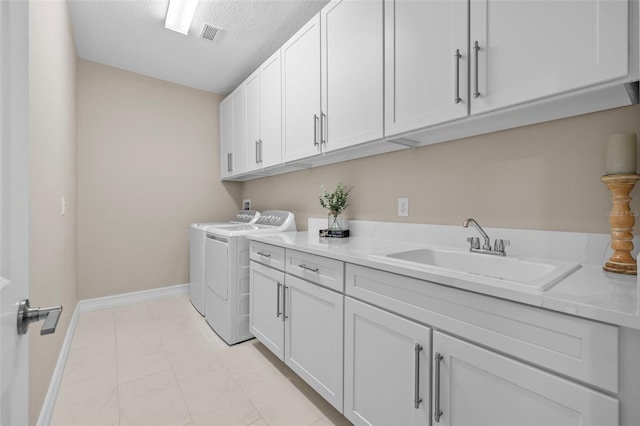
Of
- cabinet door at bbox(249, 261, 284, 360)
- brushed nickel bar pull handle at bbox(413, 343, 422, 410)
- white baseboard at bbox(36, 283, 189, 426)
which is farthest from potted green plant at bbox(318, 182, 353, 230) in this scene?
white baseboard at bbox(36, 283, 189, 426)

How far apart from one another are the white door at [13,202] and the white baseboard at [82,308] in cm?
122

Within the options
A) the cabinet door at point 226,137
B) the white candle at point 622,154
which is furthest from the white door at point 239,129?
the white candle at point 622,154

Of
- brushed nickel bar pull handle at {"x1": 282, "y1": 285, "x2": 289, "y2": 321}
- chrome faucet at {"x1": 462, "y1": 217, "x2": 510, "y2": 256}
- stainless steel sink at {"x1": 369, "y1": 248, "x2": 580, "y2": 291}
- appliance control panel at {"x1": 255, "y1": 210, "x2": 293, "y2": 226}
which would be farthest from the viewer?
appliance control panel at {"x1": 255, "y1": 210, "x2": 293, "y2": 226}

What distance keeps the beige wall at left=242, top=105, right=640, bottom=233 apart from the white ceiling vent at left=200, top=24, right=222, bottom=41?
1.63 m

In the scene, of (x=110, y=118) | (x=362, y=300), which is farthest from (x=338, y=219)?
(x=110, y=118)

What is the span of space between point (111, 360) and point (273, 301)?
49.4 inches

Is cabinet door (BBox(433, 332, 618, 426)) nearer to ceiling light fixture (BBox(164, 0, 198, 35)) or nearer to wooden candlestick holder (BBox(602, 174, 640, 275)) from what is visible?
wooden candlestick holder (BBox(602, 174, 640, 275))

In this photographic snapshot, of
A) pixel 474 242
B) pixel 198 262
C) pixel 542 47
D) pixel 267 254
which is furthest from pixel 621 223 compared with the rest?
pixel 198 262

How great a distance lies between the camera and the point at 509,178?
1.36 m

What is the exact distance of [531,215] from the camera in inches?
50.6

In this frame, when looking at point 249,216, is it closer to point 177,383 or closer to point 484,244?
point 177,383

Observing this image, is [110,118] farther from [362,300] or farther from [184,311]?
[362,300]

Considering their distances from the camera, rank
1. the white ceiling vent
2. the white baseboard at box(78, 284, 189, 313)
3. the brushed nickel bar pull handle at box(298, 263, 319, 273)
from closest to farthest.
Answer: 1. the brushed nickel bar pull handle at box(298, 263, 319, 273)
2. the white ceiling vent
3. the white baseboard at box(78, 284, 189, 313)

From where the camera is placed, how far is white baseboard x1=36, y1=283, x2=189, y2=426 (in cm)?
148
